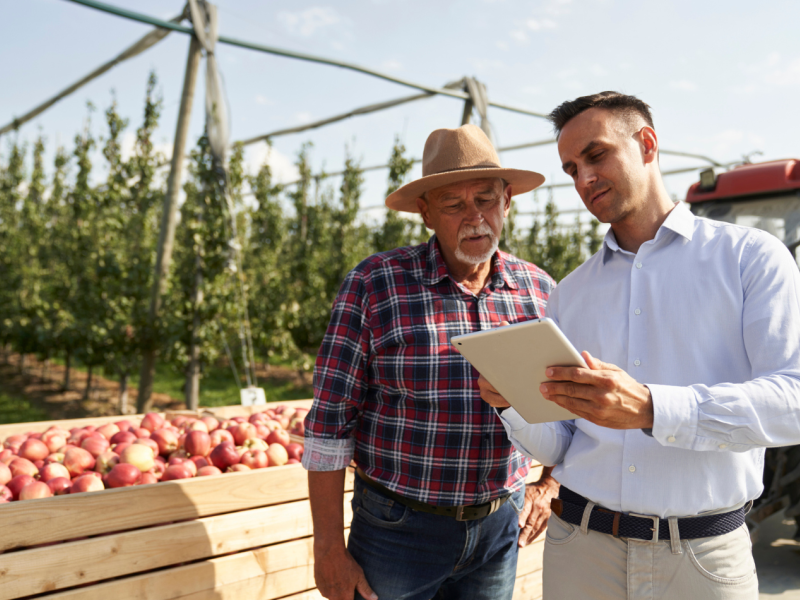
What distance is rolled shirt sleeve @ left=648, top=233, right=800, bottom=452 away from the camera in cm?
105

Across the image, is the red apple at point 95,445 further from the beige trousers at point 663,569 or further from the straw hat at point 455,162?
the beige trousers at point 663,569

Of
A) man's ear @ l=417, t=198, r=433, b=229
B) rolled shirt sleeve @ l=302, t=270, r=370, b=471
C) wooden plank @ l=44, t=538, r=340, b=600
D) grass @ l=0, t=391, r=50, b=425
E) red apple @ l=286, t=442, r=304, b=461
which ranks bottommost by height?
grass @ l=0, t=391, r=50, b=425

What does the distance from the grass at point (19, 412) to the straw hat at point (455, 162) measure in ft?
24.4

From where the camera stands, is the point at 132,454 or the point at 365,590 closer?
the point at 365,590

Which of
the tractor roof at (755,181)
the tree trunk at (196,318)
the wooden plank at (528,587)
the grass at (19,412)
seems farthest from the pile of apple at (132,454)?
the grass at (19,412)

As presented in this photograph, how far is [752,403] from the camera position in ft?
3.43

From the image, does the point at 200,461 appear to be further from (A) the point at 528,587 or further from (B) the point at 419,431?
(A) the point at 528,587

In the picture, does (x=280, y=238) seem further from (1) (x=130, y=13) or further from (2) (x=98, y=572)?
(2) (x=98, y=572)

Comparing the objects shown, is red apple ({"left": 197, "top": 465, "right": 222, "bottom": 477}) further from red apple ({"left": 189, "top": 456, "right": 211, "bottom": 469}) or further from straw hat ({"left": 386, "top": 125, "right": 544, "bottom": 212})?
straw hat ({"left": 386, "top": 125, "right": 544, "bottom": 212})

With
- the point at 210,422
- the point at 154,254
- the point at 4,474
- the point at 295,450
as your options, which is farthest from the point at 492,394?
the point at 154,254

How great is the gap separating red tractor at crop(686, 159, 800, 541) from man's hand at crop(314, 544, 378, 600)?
282cm

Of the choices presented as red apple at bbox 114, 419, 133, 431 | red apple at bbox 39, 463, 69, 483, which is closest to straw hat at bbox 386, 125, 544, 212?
red apple at bbox 39, 463, 69, 483

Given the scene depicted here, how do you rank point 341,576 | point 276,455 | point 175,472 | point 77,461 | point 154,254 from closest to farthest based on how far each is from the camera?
point 341,576
point 175,472
point 77,461
point 276,455
point 154,254

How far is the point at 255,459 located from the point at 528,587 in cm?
136
